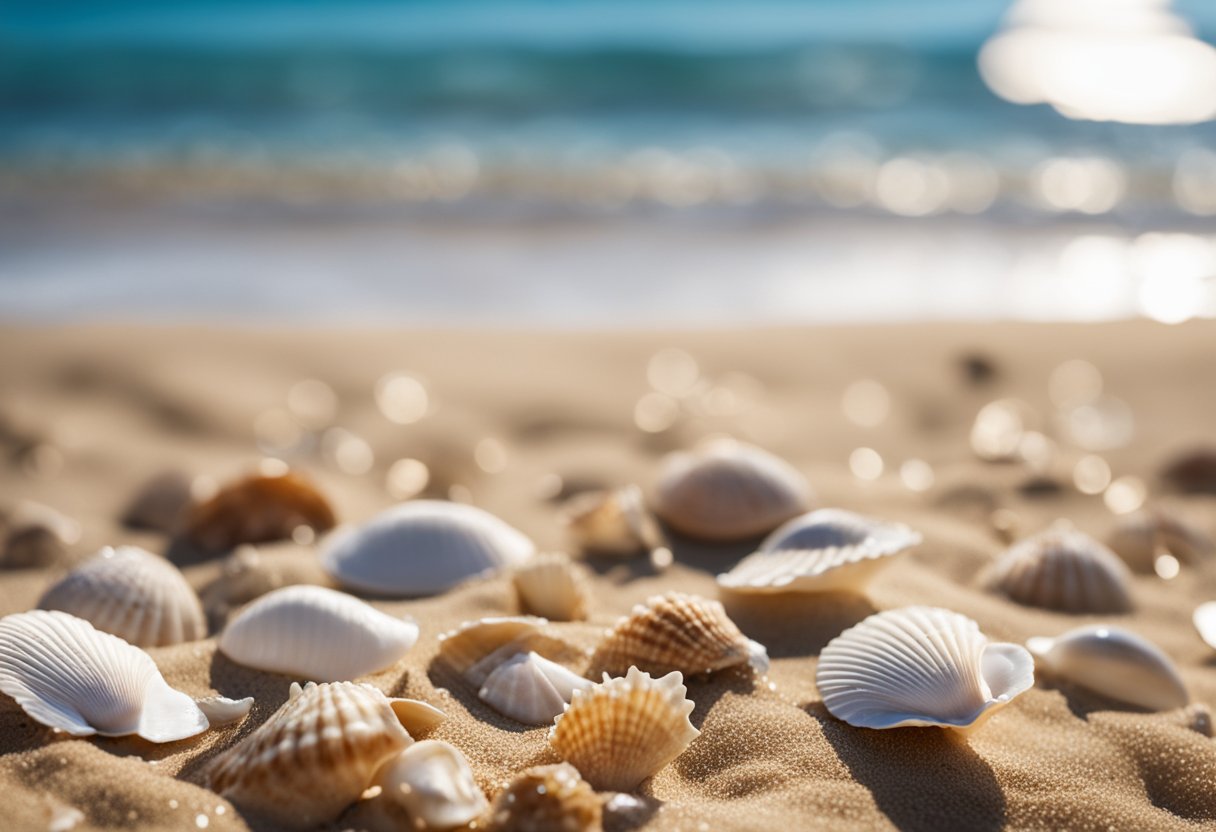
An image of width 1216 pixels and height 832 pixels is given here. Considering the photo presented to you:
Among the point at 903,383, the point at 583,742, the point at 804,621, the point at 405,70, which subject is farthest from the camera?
the point at 405,70

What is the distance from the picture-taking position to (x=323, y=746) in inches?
62.9

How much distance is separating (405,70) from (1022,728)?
45.6 ft

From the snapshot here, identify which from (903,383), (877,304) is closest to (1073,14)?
(877,304)

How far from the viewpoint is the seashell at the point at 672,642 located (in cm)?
202

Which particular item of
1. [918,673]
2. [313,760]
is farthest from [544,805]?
[918,673]

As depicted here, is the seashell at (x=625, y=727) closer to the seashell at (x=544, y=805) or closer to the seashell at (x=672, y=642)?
the seashell at (x=544, y=805)

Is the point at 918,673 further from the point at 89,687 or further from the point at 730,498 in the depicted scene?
the point at 89,687

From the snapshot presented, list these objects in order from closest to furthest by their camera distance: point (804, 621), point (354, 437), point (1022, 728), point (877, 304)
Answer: point (1022, 728), point (804, 621), point (354, 437), point (877, 304)

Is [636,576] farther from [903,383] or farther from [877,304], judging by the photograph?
A: [877,304]

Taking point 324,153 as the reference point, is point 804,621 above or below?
below

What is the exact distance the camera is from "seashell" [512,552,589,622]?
2.36m

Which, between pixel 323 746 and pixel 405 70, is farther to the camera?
pixel 405 70

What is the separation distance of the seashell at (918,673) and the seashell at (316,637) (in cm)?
84

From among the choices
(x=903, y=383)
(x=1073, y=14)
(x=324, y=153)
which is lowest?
(x=903, y=383)
